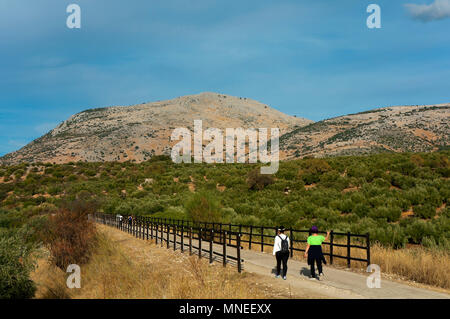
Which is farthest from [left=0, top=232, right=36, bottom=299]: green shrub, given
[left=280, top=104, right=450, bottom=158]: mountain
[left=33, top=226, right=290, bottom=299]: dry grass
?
[left=280, top=104, right=450, bottom=158]: mountain

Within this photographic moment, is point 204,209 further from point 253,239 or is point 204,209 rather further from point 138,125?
point 138,125

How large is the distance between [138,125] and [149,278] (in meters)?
125

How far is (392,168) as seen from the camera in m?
39.7

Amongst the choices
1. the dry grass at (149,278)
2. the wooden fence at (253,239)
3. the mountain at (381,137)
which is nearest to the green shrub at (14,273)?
the dry grass at (149,278)

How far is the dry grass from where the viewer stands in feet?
28.0

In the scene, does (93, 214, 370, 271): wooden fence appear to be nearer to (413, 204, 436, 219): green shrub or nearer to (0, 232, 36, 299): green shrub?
(0, 232, 36, 299): green shrub

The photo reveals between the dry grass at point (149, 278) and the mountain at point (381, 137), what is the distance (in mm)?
62829

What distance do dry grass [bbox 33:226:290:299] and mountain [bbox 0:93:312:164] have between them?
86.4 meters

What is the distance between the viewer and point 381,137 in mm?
85062

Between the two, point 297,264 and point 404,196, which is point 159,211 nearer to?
point 404,196

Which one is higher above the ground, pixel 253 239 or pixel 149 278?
pixel 149 278

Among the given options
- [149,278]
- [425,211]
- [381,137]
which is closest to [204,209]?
[149,278]

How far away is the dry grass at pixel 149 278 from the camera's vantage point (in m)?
8.52
